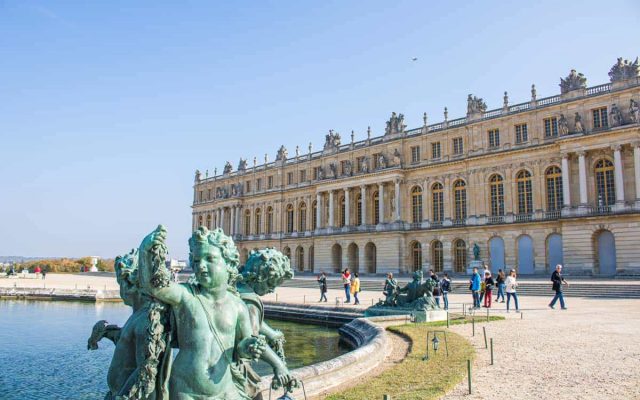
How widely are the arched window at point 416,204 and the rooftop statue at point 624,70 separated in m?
18.0

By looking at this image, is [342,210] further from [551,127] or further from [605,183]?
[605,183]

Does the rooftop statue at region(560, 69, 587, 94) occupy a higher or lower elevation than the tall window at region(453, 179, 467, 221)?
higher

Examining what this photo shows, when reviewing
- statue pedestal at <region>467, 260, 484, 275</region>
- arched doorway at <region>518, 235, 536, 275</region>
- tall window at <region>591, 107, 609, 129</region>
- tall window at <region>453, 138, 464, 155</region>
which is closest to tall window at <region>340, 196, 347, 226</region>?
tall window at <region>453, 138, 464, 155</region>

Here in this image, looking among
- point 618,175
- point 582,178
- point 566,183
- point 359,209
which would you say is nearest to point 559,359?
point 618,175

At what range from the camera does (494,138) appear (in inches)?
1633

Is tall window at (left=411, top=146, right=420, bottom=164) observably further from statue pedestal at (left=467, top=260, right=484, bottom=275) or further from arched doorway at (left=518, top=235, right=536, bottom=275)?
arched doorway at (left=518, top=235, right=536, bottom=275)

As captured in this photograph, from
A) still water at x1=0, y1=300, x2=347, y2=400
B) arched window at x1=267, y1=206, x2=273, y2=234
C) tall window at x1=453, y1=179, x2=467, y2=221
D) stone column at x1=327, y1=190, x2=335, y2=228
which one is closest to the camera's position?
still water at x1=0, y1=300, x2=347, y2=400

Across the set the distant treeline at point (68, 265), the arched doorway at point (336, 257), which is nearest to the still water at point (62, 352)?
the arched doorway at point (336, 257)

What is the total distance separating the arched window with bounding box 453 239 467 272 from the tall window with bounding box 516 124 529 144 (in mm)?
9755

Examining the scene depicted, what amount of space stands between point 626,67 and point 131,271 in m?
40.3

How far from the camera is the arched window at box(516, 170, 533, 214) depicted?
3912cm

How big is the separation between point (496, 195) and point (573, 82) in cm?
1051

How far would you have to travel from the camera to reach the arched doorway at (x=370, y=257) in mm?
49344

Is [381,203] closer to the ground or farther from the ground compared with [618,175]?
closer to the ground
